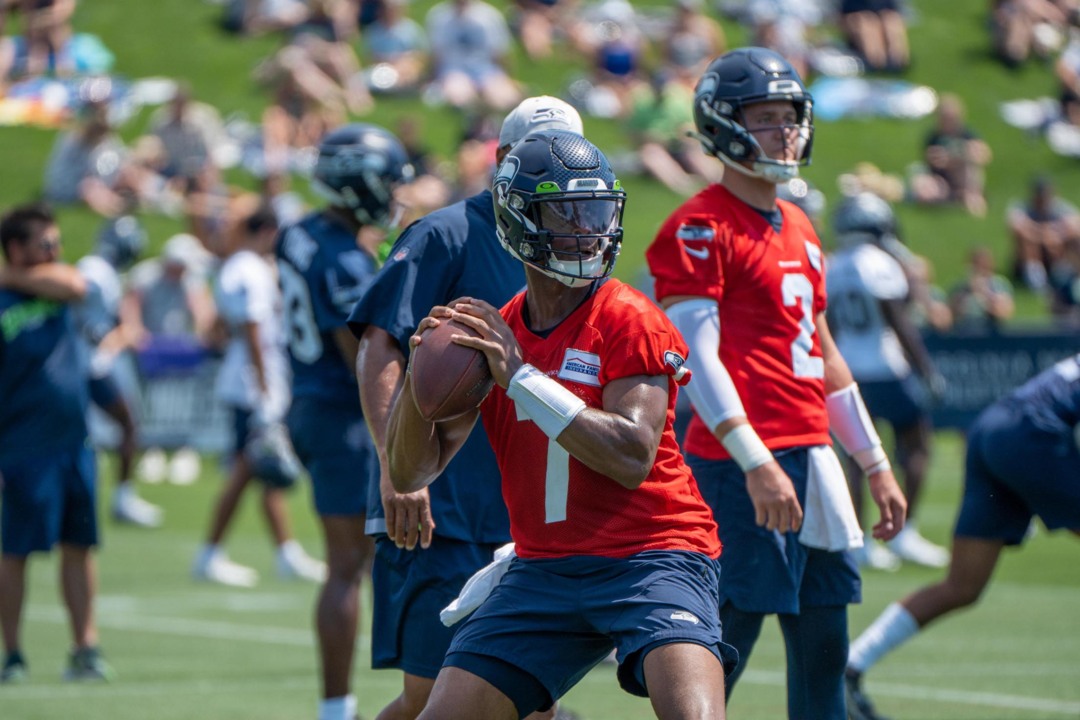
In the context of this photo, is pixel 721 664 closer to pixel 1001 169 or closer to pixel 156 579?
pixel 156 579

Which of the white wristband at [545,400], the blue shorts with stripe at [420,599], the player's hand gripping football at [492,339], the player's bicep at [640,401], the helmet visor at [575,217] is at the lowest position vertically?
the blue shorts with stripe at [420,599]

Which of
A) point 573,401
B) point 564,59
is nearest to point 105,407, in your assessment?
point 573,401

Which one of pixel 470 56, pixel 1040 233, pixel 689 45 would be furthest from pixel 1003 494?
pixel 689 45

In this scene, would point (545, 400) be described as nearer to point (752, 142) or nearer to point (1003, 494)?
point (752, 142)

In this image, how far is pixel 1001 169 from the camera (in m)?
27.1

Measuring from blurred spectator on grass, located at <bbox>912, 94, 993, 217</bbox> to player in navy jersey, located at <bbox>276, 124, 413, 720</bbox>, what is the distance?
19.1m

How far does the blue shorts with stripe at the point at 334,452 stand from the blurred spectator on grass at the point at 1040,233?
699 inches

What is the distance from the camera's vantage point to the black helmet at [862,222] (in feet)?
40.9

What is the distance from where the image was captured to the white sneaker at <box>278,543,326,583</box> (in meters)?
11.8


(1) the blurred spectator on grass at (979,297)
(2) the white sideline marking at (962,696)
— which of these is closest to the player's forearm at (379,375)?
(2) the white sideline marking at (962,696)

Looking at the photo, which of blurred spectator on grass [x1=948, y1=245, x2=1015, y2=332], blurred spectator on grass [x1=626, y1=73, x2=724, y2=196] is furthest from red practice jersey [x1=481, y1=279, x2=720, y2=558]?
blurred spectator on grass [x1=626, y1=73, x2=724, y2=196]

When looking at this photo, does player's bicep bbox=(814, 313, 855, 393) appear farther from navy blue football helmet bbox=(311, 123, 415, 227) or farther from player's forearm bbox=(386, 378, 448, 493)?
navy blue football helmet bbox=(311, 123, 415, 227)

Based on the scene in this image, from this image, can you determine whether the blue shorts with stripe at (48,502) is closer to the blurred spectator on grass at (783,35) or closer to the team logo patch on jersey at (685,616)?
the team logo patch on jersey at (685,616)

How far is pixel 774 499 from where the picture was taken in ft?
17.0
